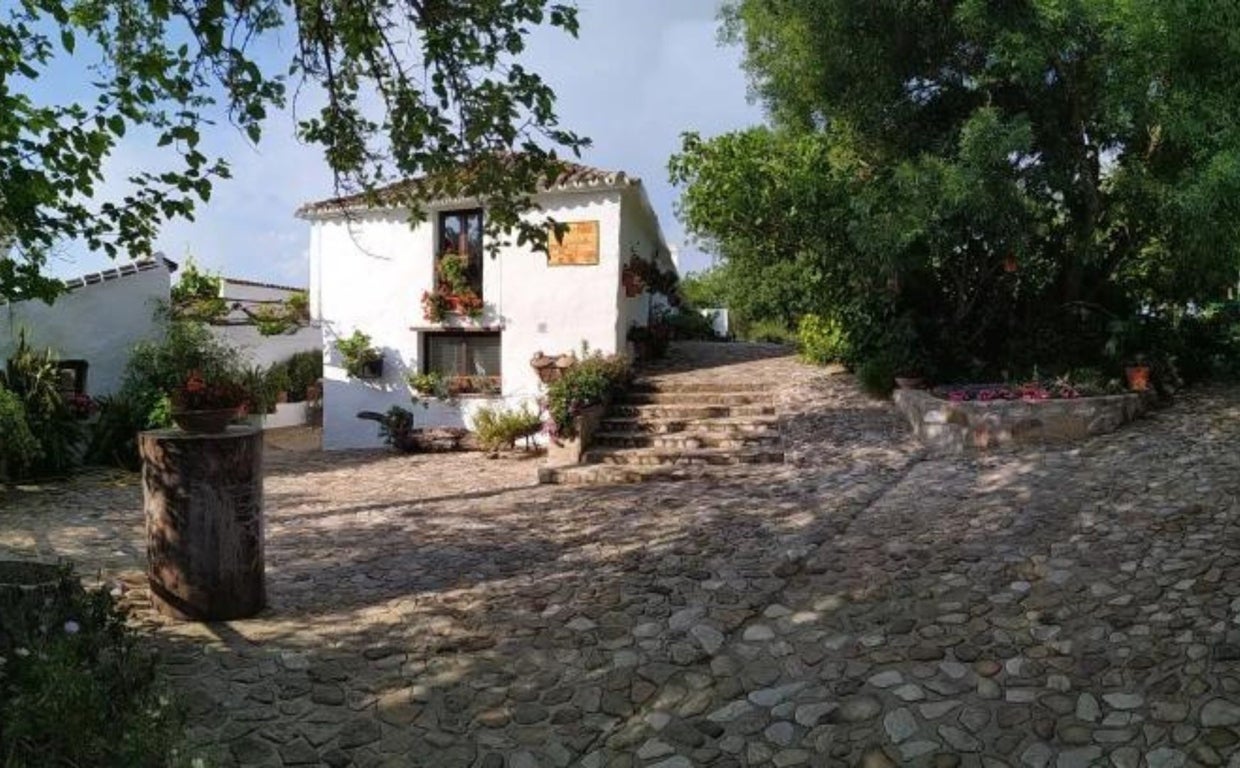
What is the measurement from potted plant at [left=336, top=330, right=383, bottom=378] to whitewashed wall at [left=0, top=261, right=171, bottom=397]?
308 centimetres

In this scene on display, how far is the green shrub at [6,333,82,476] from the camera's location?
11469mm

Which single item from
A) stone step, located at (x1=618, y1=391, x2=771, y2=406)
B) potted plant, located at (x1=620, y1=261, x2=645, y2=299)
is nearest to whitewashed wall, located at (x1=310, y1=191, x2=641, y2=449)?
potted plant, located at (x1=620, y1=261, x2=645, y2=299)

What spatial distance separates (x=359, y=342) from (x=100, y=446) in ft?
14.1

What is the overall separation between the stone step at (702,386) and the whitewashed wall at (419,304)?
1.28m

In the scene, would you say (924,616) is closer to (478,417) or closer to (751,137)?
(751,137)

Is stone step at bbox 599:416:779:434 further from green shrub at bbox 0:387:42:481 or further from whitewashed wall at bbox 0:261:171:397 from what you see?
whitewashed wall at bbox 0:261:171:397

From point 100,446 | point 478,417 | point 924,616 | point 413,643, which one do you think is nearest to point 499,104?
point 413,643

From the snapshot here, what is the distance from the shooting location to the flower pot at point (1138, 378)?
1003 cm

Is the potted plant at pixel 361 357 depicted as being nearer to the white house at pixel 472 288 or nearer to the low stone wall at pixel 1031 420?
the white house at pixel 472 288

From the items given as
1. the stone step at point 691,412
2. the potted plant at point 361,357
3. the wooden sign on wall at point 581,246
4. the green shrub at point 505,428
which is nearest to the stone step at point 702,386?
the stone step at point 691,412

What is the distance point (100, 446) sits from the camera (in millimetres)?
12430

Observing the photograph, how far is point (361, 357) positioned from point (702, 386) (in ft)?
19.8

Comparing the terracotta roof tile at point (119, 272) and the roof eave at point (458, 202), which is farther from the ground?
the roof eave at point (458, 202)

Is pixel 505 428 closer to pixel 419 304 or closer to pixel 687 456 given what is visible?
pixel 419 304
